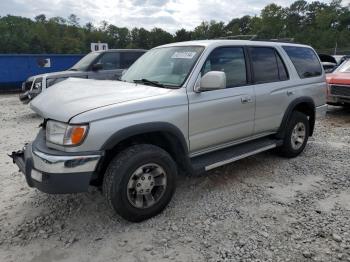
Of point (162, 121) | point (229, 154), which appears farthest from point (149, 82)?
point (229, 154)

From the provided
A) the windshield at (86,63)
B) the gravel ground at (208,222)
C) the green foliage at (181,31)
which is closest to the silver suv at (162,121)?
the gravel ground at (208,222)

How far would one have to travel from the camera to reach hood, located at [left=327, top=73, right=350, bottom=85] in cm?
869

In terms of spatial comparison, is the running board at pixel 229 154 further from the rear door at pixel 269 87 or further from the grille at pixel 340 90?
the grille at pixel 340 90

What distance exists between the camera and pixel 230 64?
4352mm

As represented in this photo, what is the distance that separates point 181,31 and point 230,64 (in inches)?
3029

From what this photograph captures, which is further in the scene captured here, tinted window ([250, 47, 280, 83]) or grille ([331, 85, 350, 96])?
grille ([331, 85, 350, 96])

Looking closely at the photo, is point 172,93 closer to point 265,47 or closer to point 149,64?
point 149,64

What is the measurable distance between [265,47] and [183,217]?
2.71m

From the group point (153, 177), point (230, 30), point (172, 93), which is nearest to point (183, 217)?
point (153, 177)

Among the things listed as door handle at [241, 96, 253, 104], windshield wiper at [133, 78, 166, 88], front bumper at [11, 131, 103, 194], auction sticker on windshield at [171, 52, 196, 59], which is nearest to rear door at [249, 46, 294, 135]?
door handle at [241, 96, 253, 104]

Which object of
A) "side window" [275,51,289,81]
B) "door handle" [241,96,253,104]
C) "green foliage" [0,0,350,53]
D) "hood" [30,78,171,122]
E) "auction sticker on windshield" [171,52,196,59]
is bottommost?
"door handle" [241,96,253,104]

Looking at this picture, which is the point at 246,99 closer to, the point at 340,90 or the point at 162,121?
the point at 162,121

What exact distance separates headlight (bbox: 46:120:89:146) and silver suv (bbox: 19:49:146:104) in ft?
18.8

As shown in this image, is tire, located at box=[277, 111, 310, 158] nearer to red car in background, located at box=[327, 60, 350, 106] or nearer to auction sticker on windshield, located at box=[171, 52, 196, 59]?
auction sticker on windshield, located at box=[171, 52, 196, 59]
